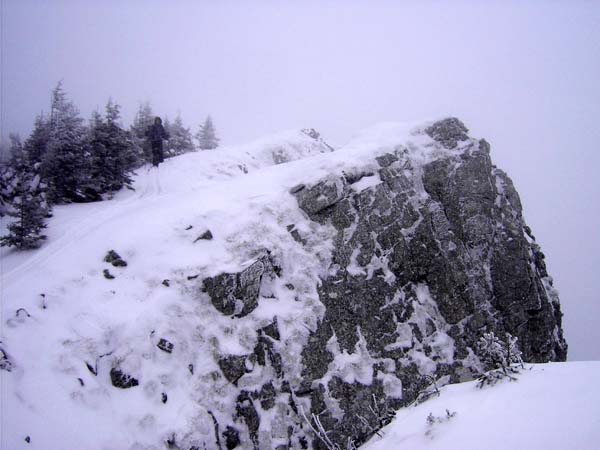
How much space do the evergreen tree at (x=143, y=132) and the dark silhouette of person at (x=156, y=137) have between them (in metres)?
1.09

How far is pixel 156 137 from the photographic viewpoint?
1015 inches

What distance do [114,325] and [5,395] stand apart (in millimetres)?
3158

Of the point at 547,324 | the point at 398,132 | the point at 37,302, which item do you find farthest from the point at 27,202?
the point at 547,324

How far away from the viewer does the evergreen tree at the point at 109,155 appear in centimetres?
2092

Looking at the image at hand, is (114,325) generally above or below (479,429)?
above

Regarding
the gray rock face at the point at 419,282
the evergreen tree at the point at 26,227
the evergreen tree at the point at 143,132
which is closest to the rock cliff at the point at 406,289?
the gray rock face at the point at 419,282

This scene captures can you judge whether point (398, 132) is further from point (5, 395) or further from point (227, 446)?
point (5, 395)

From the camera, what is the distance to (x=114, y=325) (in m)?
11.0

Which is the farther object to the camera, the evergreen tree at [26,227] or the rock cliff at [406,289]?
the evergreen tree at [26,227]

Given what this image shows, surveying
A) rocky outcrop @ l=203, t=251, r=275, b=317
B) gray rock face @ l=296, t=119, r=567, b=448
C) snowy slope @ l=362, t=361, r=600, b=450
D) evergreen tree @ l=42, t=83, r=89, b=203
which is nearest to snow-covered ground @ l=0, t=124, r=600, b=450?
snowy slope @ l=362, t=361, r=600, b=450

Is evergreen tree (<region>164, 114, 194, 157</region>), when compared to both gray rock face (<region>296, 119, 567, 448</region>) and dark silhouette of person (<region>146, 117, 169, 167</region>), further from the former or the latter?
gray rock face (<region>296, 119, 567, 448</region>)

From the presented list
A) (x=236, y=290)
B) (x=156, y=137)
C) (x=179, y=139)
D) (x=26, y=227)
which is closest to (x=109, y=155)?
(x=156, y=137)

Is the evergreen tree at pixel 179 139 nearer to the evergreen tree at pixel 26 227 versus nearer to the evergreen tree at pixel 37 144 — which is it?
the evergreen tree at pixel 37 144

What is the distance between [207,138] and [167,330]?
37527mm
